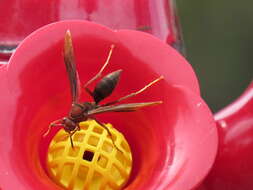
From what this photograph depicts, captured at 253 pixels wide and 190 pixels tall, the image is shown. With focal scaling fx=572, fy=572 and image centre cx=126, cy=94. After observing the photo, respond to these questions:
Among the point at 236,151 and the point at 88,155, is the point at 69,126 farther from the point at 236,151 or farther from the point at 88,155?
→ the point at 236,151

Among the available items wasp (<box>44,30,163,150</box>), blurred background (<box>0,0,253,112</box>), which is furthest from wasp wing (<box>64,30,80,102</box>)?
blurred background (<box>0,0,253,112</box>)

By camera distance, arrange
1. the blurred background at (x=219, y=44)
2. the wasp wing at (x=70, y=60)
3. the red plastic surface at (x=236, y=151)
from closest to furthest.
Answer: the wasp wing at (x=70, y=60), the red plastic surface at (x=236, y=151), the blurred background at (x=219, y=44)

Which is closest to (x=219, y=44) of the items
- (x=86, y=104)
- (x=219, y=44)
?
(x=219, y=44)

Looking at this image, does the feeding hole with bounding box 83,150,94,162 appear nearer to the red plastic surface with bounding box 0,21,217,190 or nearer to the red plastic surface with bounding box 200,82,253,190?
the red plastic surface with bounding box 0,21,217,190

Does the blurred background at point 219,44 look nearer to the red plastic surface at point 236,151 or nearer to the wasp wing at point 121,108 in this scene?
the red plastic surface at point 236,151

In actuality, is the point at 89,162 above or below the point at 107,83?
below

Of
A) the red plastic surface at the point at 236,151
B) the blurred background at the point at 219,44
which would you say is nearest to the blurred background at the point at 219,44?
the blurred background at the point at 219,44
